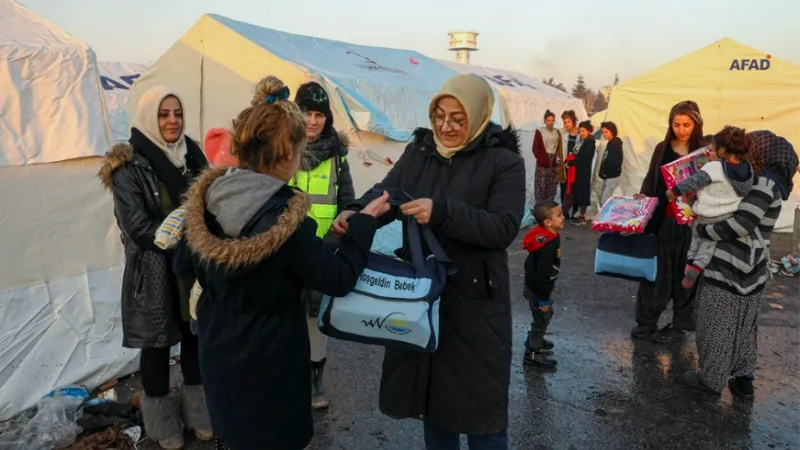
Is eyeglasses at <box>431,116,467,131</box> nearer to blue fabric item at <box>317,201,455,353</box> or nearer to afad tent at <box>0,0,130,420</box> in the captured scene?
blue fabric item at <box>317,201,455,353</box>

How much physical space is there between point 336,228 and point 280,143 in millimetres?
427

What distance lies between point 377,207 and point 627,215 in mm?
3120

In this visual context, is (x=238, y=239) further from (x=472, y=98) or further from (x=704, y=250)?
(x=704, y=250)

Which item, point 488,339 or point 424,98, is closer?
point 488,339

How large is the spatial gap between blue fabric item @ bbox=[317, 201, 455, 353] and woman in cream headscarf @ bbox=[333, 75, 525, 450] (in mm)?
193

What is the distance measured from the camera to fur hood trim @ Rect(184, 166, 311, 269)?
1.94 m

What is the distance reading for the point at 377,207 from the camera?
226 centimetres

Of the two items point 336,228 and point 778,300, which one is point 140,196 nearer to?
point 336,228

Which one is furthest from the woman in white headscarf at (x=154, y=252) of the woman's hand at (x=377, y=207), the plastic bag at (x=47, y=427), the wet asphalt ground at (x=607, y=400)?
the woman's hand at (x=377, y=207)

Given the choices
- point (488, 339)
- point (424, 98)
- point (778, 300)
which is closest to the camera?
point (488, 339)

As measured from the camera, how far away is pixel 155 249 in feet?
10.3

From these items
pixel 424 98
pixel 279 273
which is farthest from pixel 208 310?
pixel 424 98

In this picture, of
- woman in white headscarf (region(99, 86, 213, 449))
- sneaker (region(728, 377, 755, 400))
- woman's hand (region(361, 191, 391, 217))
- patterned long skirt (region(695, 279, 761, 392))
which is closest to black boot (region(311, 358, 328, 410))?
woman in white headscarf (region(99, 86, 213, 449))

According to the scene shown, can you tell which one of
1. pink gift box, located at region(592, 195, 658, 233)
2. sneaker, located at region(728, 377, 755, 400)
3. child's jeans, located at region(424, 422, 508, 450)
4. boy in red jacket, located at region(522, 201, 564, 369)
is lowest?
sneaker, located at region(728, 377, 755, 400)
